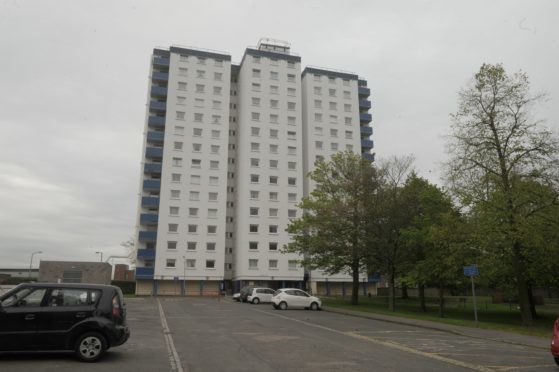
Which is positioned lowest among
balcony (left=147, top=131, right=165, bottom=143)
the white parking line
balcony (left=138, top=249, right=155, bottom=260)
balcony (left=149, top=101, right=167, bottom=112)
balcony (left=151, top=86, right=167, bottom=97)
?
the white parking line

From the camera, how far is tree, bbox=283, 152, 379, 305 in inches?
1378

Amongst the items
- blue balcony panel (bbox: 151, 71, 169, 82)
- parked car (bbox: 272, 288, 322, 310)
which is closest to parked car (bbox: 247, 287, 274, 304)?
parked car (bbox: 272, 288, 322, 310)

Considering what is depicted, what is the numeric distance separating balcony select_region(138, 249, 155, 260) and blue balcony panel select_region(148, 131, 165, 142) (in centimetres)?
1639

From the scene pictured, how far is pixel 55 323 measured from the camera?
9.79 meters

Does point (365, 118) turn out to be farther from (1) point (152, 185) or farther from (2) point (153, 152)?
(1) point (152, 185)

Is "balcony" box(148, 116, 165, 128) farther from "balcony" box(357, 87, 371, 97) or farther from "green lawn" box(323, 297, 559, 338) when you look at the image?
"green lawn" box(323, 297, 559, 338)

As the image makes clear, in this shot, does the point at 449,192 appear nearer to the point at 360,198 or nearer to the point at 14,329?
the point at 360,198

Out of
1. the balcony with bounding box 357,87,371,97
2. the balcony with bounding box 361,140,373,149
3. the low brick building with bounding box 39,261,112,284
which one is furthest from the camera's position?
the balcony with bounding box 357,87,371,97

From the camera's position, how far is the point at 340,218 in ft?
117

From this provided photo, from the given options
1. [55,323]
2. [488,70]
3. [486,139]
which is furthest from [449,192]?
[55,323]

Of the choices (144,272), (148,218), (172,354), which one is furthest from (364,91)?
(172,354)

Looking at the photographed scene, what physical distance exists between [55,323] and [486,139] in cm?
2280

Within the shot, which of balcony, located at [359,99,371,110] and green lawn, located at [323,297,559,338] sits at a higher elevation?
balcony, located at [359,99,371,110]

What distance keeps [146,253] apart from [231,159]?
72.0 ft
